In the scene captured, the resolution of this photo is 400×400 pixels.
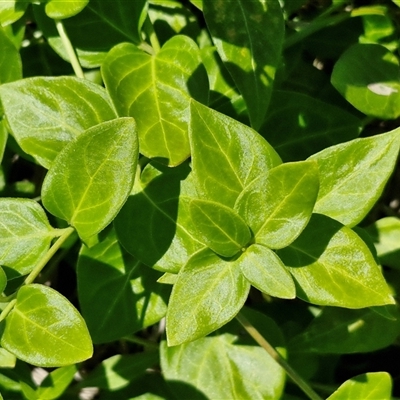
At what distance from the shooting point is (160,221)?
858 millimetres

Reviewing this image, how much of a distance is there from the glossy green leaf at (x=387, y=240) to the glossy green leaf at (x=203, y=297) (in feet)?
1.38

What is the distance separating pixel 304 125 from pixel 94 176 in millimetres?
392

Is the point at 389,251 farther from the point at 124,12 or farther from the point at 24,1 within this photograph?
the point at 24,1

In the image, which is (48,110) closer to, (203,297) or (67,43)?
(67,43)

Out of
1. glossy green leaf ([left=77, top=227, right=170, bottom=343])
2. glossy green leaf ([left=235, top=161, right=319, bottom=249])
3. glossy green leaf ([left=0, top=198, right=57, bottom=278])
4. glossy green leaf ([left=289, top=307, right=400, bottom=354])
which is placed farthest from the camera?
glossy green leaf ([left=289, top=307, right=400, bottom=354])

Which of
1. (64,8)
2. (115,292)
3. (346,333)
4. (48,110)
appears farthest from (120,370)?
(64,8)

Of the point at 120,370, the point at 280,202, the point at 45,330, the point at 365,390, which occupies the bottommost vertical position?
the point at 120,370

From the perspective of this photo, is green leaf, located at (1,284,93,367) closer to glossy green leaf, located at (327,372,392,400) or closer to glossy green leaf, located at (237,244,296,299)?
glossy green leaf, located at (237,244,296,299)

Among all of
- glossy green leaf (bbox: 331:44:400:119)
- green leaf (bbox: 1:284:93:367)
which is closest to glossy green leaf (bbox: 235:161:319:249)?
green leaf (bbox: 1:284:93:367)

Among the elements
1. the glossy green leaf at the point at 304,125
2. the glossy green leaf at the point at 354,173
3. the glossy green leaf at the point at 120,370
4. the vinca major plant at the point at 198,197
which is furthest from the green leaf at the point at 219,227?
the glossy green leaf at the point at 120,370

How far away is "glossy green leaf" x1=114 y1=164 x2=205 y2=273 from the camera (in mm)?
839

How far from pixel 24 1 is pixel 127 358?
594mm

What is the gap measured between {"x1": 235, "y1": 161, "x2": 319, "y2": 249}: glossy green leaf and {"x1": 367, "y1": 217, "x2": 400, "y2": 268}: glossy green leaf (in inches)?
16.2

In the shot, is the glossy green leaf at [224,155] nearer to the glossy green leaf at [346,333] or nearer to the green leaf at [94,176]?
the green leaf at [94,176]
